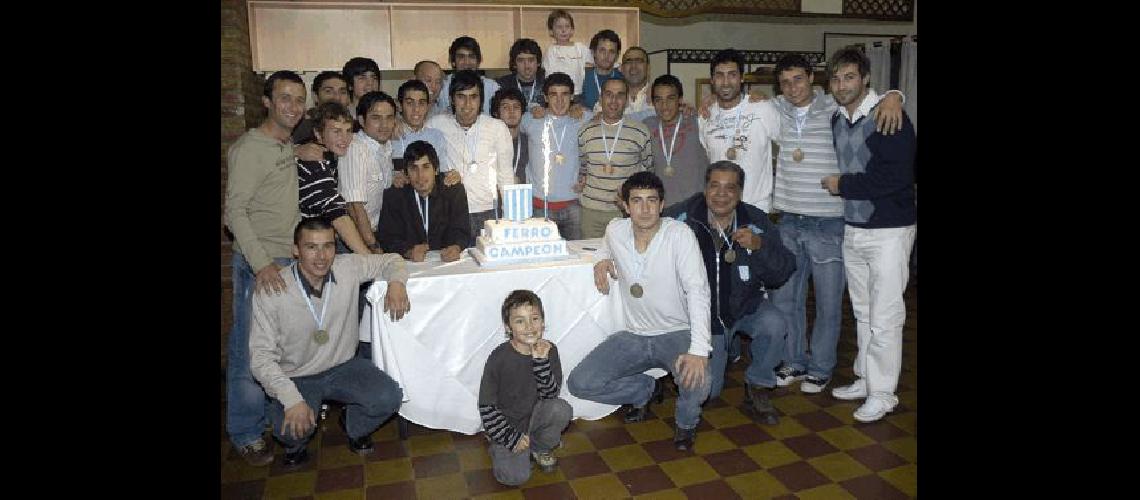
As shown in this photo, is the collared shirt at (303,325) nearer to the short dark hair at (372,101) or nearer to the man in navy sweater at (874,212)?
the short dark hair at (372,101)

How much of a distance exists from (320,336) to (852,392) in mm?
2755

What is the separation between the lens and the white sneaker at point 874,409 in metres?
3.73

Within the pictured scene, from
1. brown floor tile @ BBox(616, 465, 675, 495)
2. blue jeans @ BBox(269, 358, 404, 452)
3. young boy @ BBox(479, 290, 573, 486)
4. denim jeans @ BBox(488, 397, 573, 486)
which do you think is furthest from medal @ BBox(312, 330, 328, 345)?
brown floor tile @ BBox(616, 465, 675, 495)

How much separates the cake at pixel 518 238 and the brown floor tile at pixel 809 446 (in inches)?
55.1

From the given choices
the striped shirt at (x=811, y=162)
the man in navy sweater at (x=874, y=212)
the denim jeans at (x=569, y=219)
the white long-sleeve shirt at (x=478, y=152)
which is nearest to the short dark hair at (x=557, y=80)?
the white long-sleeve shirt at (x=478, y=152)

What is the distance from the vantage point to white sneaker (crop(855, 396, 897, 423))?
3734mm

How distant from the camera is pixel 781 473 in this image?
127 inches

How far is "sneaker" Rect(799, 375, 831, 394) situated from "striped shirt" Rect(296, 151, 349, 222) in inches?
104

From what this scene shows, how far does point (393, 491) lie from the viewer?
10.3 feet

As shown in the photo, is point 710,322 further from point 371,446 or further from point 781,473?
point 371,446

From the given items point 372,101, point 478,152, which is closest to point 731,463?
point 478,152

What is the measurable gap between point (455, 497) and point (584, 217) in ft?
6.74
